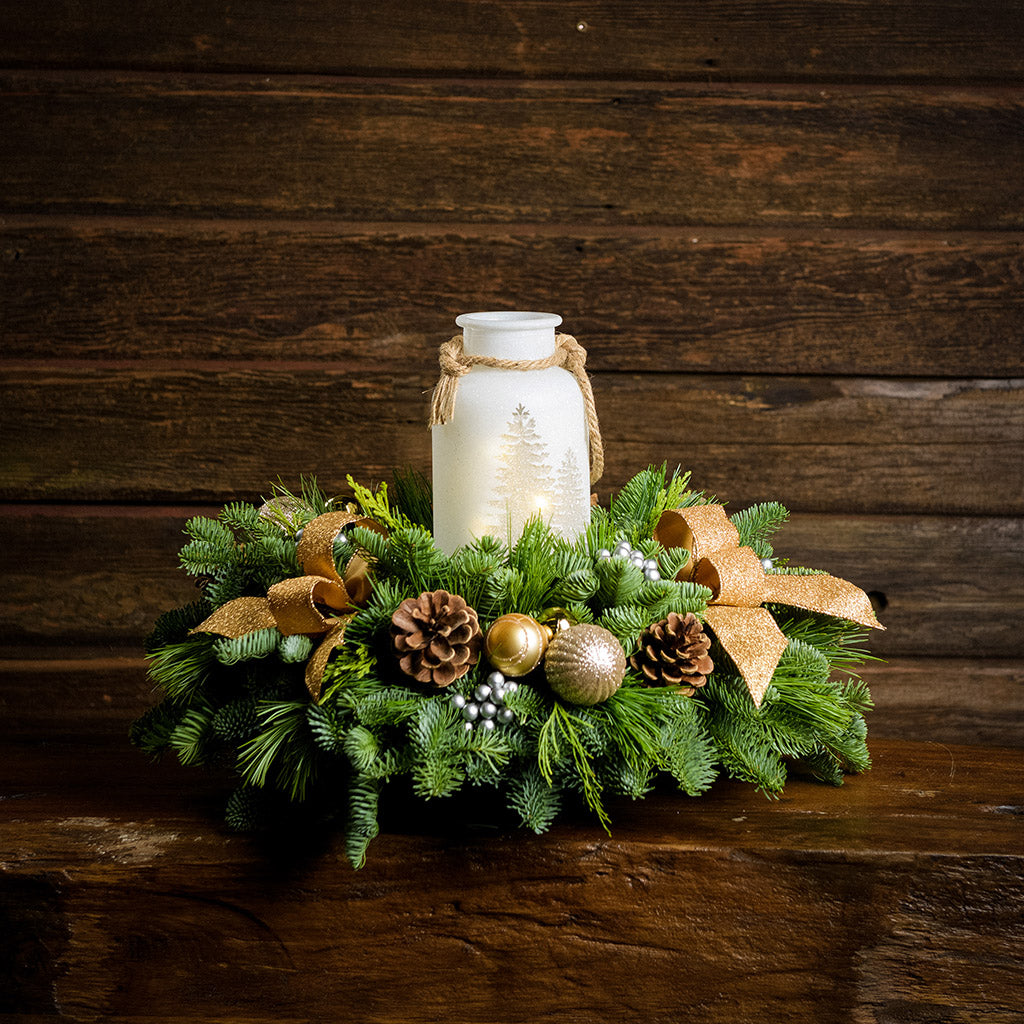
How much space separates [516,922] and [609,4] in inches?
39.6

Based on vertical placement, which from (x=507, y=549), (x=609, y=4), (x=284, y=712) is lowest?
(x=284, y=712)

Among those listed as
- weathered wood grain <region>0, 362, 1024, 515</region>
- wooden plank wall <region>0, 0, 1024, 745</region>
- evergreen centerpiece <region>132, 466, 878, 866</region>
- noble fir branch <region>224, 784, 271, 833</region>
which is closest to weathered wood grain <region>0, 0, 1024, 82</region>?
wooden plank wall <region>0, 0, 1024, 745</region>

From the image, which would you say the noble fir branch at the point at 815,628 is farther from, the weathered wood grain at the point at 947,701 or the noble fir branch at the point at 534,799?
the weathered wood grain at the point at 947,701

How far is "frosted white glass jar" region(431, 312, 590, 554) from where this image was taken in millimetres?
730

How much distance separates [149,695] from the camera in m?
1.23

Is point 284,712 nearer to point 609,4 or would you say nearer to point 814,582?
point 814,582

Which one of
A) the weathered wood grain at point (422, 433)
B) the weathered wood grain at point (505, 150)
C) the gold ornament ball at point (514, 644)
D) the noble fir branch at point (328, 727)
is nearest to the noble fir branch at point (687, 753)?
the gold ornament ball at point (514, 644)

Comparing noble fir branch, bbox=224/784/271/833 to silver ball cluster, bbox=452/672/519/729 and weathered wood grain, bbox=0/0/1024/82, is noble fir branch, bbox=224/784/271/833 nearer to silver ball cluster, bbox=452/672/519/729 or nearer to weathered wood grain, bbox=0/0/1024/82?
silver ball cluster, bbox=452/672/519/729

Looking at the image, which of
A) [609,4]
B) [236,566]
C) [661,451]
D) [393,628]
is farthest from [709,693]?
[609,4]

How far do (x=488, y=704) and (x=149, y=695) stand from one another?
28.8 inches

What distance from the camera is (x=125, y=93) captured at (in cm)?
115

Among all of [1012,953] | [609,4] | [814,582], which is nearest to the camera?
[1012,953]

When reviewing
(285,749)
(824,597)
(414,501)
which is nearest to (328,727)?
(285,749)

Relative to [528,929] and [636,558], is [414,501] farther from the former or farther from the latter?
[528,929]
